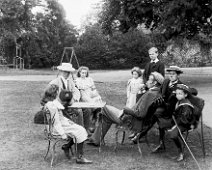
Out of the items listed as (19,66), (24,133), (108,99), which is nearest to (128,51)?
(19,66)

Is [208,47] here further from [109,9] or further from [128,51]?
[109,9]

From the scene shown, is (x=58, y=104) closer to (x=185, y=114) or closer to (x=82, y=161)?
(x=82, y=161)

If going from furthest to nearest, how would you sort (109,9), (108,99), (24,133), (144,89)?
(109,9) → (108,99) → (24,133) → (144,89)

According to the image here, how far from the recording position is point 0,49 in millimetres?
47094

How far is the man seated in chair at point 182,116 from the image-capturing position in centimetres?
724

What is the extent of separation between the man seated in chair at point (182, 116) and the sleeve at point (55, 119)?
5.67 feet

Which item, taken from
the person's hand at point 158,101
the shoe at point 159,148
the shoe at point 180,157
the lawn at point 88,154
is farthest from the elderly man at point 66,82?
the shoe at point 180,157

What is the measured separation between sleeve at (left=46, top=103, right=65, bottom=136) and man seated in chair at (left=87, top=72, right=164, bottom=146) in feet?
3.76

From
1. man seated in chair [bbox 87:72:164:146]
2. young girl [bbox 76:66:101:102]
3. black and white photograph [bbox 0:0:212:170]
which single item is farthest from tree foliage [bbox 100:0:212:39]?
Result: man seated in chair [bbox 87:72:164:146]

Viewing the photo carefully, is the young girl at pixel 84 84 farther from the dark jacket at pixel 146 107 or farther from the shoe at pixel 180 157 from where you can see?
the shoe at pixel 180 157

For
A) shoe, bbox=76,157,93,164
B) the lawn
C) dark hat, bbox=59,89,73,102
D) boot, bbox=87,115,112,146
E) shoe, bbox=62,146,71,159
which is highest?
dark hat, bbox=59,89,73,102

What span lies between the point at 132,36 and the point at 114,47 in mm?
1981

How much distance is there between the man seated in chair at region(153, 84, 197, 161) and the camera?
7.24 m

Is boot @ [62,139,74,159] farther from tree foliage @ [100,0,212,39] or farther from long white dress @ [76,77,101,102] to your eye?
tree foliage @ [100,0,212,39]
